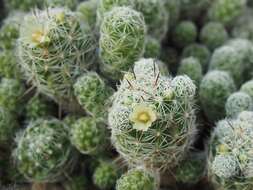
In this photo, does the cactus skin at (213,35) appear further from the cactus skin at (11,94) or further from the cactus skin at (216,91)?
the cactus skin at (11,94)

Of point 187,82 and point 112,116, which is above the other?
point 187,82

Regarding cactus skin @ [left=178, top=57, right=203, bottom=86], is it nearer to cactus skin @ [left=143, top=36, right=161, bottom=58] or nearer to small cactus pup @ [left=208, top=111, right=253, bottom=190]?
cactus skin @ [left=143, top=36, right=161, bottom=58]

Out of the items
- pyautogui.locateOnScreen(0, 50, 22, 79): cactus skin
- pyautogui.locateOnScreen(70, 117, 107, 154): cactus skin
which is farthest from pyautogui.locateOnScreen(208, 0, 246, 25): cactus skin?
pyautogui.locateOnScreen(0, 50, 22, 79): cactus skin

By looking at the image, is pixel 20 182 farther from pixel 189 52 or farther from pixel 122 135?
pixel 189 52

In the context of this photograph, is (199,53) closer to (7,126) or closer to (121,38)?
(121,38)

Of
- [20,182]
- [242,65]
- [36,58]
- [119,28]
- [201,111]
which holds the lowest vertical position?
[20,182]

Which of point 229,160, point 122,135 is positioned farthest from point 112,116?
point 229,160

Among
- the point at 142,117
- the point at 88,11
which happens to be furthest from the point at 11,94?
the point at 142,117

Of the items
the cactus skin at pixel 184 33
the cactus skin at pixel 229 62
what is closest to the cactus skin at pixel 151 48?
the cactus skin at pixel 229 62
